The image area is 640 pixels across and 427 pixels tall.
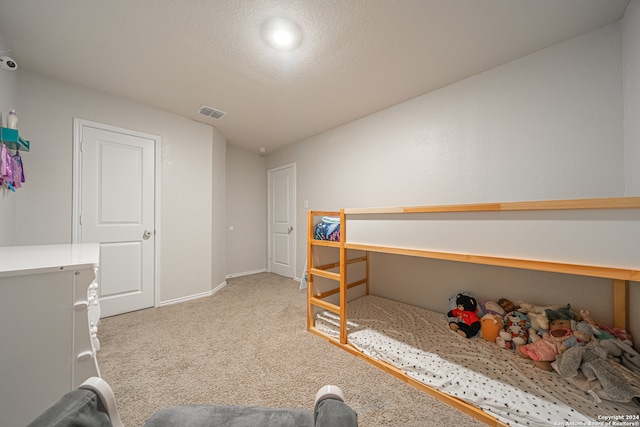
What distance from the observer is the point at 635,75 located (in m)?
1.34

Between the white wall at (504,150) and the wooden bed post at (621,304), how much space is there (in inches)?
2.2

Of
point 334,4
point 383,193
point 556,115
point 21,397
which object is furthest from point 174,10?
point 556,115

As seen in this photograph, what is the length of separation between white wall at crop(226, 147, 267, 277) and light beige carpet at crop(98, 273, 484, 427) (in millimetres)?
1690

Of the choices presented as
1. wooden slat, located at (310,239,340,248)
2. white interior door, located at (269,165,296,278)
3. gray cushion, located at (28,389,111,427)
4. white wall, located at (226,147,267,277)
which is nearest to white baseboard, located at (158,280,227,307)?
white wall, located at (226,147,267,277)

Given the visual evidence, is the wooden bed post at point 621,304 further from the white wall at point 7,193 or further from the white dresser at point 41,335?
the white wall at point 7,193

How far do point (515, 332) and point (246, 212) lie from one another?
391 centimetres

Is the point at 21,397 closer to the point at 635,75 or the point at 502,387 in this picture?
the point at 502,387

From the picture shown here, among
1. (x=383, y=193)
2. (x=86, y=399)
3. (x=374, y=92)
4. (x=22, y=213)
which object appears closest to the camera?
(x=86, y=399)

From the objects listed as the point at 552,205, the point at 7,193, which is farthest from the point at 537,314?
the point at 7,193

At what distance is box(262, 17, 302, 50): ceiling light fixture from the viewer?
149 cm

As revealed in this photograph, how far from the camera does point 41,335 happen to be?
2.93 ft

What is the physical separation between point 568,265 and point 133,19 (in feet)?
9.29

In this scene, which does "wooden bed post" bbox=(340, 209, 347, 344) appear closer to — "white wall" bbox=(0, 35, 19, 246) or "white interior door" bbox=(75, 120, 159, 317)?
"white interior door" bbox=(75, 120, 159, 317)

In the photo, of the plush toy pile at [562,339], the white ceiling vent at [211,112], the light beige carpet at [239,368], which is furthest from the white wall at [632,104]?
the white ceiling vent at [211,112]
